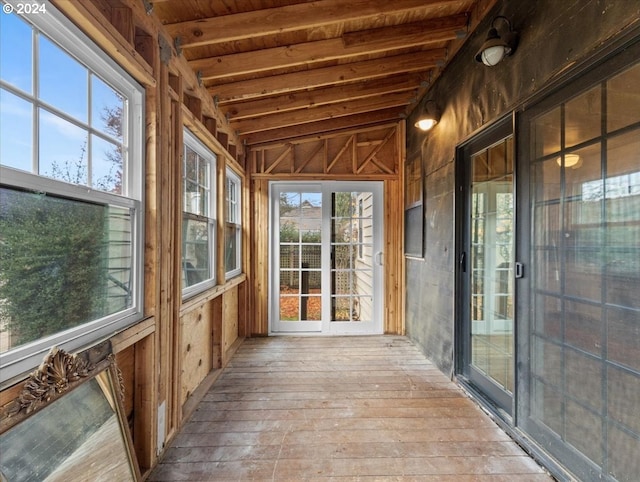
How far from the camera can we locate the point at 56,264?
1.21 m

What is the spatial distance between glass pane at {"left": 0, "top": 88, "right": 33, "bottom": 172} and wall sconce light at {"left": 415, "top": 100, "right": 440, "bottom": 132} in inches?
115

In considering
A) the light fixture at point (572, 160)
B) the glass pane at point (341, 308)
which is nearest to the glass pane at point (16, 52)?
the light fixture at point (572, 160)

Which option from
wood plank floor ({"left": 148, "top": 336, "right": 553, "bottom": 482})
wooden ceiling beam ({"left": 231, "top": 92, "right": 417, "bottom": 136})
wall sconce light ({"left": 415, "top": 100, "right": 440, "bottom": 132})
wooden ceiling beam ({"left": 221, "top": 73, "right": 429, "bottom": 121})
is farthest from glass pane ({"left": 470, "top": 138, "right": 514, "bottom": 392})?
wooden ceiling beam ({"left": 231, "top": 92, "right": 417, "bottom": 136})

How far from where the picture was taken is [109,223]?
1.49m

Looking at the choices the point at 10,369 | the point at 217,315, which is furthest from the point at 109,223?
the point at 217,315

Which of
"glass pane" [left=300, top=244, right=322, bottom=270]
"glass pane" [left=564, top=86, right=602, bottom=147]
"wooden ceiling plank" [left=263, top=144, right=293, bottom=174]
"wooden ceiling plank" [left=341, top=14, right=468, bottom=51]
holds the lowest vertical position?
"glass pane" [left=300, top=244, right=322, bottom=270]

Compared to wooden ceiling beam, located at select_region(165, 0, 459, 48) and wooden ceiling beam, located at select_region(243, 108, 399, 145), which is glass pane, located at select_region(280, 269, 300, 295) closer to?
wooden ceiling beam, located at select_region(243, 108, 399, 145)

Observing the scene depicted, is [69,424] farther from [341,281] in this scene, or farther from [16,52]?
[341,281]

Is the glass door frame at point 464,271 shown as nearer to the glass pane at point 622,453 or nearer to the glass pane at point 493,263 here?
the glass pane at point 493,263

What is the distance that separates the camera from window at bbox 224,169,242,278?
3.50 meters

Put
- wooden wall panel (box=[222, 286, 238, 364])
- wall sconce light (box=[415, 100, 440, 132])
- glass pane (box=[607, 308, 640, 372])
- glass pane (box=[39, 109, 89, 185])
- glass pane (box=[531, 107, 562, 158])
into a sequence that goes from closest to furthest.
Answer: glass pane (box=[39, 109, 89, 185]), glass pane (box=[607, 308, 640, 372]), glass pane (box=[531, 107, 562, 158]), wall sconce light (box=[415, 100, 440, 132]), wooden wall panel (box=[222, 286, 238, 364])

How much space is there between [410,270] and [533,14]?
2696 mm

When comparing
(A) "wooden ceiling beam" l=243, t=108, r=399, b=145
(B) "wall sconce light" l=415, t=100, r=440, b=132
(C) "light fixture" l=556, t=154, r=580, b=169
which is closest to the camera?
(C) "light fixture" l=556, t=154, r=580, b=169

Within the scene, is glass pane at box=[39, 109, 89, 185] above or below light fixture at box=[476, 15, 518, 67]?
below
